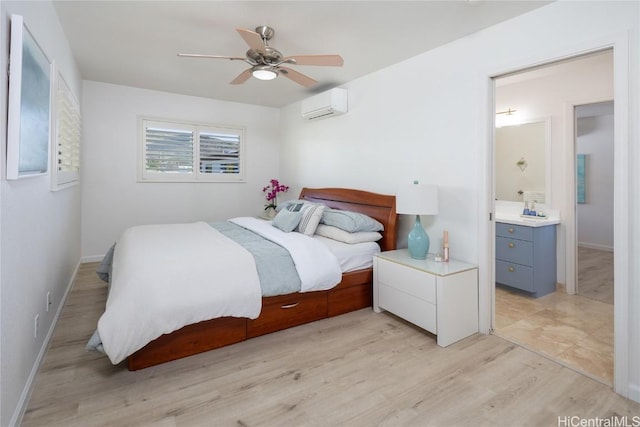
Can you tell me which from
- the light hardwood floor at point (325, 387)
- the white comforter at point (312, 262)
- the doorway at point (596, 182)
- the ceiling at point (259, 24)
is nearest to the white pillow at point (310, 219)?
the white comforter at point (312, 262)

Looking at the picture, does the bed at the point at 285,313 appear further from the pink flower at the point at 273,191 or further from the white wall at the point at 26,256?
the pink flower at the point at 273,191

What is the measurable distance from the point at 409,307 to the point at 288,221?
4.90ft

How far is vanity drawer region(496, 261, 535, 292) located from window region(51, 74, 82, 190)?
14.5ft

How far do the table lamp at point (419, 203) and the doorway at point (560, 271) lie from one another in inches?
30.7

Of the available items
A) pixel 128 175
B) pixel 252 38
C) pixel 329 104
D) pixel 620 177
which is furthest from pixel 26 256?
pixel 620 177

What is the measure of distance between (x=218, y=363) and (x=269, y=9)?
8.42 ft

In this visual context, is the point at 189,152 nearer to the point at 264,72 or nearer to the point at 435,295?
the point at 264,72

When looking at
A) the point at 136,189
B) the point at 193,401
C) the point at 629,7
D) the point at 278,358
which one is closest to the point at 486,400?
the point at 278,358

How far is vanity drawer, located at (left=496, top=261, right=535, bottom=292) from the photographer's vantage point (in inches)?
135

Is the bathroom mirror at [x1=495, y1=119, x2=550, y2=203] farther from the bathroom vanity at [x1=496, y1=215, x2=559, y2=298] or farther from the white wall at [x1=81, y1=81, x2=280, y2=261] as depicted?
the white wall at [x1=81, y1=81, x2=280, y2=261]

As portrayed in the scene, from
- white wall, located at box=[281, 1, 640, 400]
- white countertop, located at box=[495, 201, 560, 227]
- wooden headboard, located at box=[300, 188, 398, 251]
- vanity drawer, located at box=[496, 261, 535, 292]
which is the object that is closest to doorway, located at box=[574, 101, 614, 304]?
white countertop, located at box=[495, 201, 560, 227]

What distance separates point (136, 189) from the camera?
469cm

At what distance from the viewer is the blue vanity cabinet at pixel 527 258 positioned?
3.39 metres

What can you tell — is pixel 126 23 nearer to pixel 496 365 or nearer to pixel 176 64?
pixel 176 64
